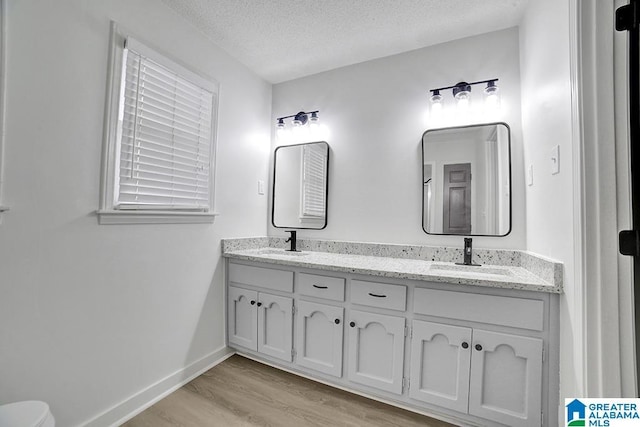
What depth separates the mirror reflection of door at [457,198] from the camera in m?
1.92

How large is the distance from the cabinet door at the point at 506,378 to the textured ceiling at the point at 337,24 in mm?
1924

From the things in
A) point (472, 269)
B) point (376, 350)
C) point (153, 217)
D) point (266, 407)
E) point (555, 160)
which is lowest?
point (266, 407)

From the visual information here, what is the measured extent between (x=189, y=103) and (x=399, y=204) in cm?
169

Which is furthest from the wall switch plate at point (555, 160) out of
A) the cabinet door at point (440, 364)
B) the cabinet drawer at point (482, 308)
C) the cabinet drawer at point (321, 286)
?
the cabinet drawer at point (321, 286)

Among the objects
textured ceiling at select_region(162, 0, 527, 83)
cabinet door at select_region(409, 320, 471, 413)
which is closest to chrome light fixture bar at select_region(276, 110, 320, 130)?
textured ceiling at select_region(162, 0, 527, 83)

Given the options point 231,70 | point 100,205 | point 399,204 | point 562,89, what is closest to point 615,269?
point 562,89

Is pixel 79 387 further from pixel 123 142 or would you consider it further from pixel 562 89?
pixel 562 89

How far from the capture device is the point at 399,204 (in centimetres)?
212

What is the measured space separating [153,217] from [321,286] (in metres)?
1.13

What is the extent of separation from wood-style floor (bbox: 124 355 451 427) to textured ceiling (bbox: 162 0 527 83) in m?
2.46

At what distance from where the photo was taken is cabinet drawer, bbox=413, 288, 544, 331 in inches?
51.4

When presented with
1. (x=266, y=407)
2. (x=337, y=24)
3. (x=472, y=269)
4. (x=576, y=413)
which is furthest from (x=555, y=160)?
(x=266, y=407)

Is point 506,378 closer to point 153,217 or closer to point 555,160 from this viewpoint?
point 555,160

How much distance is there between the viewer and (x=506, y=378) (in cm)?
135
